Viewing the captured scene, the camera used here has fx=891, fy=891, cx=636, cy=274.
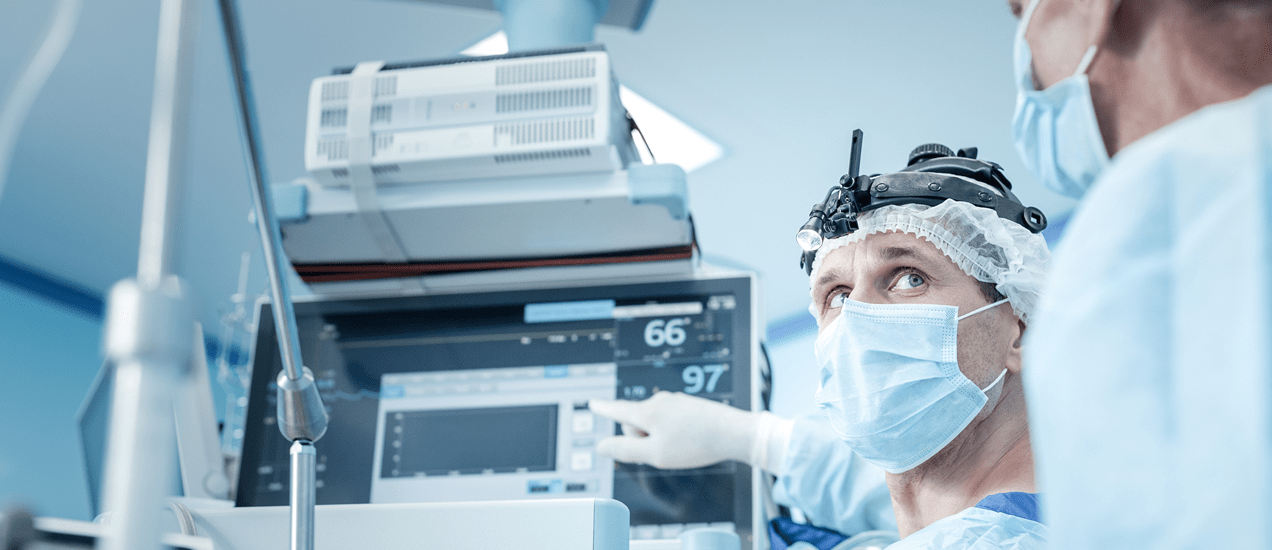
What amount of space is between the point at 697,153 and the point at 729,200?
419 millimetres

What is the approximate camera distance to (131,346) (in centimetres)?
45

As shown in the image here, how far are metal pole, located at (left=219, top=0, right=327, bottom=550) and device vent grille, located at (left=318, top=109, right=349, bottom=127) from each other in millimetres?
762

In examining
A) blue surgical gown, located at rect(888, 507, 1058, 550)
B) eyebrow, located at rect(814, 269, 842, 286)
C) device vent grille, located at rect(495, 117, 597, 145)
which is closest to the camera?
blue surgical gown, located at rect(888, 507, 1058, 550)

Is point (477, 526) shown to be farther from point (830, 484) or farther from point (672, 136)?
point (672, 136)

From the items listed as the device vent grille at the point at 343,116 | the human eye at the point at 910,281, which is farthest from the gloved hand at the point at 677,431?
the device vent grille at the point at 343,116

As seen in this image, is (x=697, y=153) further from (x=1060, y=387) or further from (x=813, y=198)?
(x=1060, y=387)

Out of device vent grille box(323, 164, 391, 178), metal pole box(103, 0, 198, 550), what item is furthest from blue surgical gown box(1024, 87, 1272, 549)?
device vent grille box(323, 164, 391, 178)

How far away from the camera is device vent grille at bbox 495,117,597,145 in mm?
1467

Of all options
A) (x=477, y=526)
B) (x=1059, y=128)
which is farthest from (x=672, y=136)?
(x=477, y=526)

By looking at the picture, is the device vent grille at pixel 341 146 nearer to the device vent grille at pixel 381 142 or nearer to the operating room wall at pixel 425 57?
the device vent grille at pixel 381 142

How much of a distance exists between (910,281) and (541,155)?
0.63 m

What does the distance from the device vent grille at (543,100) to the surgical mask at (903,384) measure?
554 millimetres

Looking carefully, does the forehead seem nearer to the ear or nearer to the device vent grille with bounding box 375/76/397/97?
the ear

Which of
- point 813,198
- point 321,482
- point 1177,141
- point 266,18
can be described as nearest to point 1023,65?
point 1177,141
